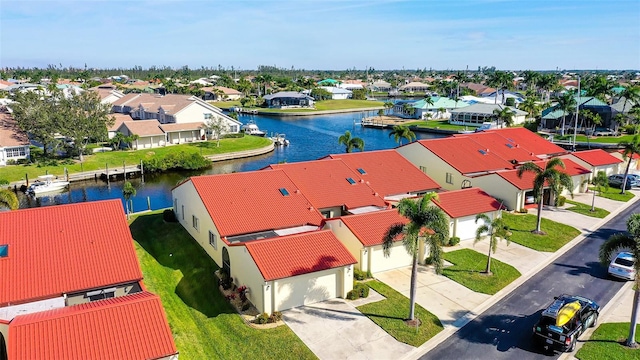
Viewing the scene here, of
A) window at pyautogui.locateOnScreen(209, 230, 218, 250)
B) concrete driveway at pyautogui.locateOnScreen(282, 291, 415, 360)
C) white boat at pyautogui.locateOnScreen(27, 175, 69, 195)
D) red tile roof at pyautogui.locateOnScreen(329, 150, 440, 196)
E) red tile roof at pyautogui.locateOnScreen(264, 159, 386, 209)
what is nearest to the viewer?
concrete driveway at pyautogui.locateOnScreen(282, 291, 415, 360)

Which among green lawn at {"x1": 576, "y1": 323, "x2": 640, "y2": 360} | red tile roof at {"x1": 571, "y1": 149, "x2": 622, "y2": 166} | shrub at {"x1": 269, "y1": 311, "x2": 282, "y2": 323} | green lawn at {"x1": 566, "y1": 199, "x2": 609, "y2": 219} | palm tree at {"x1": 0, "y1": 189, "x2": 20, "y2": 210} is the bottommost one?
shrub at {"x1": 269, "y1": 311, "x2": 282, "y2": 323}

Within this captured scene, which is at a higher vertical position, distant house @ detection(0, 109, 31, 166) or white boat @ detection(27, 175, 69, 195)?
distant house @ detection(0, 109, 31, 166)

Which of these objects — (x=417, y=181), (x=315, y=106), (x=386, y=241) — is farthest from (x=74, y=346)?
(x=315, y=106)

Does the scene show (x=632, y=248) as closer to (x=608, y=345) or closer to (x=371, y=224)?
(x=608, y=345)

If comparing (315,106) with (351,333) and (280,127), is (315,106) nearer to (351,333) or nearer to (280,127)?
(280,127)

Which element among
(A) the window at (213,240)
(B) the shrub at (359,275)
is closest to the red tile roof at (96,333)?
(A) the window at (213,240)

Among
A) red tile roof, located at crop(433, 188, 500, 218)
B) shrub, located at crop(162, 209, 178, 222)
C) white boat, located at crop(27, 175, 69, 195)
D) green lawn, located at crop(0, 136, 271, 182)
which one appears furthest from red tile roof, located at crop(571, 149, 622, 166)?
white boat, located at crop(27, 175, 69, 195)

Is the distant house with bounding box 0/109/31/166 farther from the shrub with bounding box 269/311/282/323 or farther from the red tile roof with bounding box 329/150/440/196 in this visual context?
the shrub with bounding box 269/311/282/323
